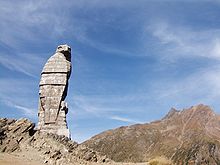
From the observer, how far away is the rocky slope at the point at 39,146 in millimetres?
29938

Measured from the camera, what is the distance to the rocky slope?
29.9 meters

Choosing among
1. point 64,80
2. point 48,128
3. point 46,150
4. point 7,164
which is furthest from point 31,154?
point 64,80

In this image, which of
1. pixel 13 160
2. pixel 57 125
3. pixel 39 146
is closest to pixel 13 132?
pixel 39 146

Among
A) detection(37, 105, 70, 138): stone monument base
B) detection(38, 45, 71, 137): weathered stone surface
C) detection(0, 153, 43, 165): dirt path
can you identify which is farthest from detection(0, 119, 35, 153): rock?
detection(38, 45, 71, 137): weathered stone surface

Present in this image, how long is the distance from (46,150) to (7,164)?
455 cm

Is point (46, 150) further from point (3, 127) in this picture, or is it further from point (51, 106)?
point (51, 106)

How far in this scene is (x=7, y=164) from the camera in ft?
87.5

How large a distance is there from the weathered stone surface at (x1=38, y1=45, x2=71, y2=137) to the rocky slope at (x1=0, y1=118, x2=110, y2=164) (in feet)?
8.79

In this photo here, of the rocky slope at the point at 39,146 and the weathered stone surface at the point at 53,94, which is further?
the weathered stone surface at the point at 53,94

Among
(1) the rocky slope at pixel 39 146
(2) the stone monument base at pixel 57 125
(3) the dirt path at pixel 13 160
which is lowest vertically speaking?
(3) the dirt path at pixel 13 160

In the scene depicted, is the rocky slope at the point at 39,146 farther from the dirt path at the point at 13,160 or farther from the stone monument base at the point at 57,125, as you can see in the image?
the stone monument base at the point at 57,125

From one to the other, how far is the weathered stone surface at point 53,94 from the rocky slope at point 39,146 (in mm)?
2679

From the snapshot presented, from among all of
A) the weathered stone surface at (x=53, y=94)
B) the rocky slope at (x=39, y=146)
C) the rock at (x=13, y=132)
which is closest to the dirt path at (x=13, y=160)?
the rocky slope at (x=39, y=146)

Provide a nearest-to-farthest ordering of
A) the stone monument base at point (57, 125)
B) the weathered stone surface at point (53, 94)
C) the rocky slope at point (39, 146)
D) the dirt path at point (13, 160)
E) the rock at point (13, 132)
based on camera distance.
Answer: the dirt path at point (13, 160) < the rocky slope at point (39, 146) < the rock at point (13, 132) < the stone monument base at point (57, 125) < the weathered stone surface at point (53, 94)
